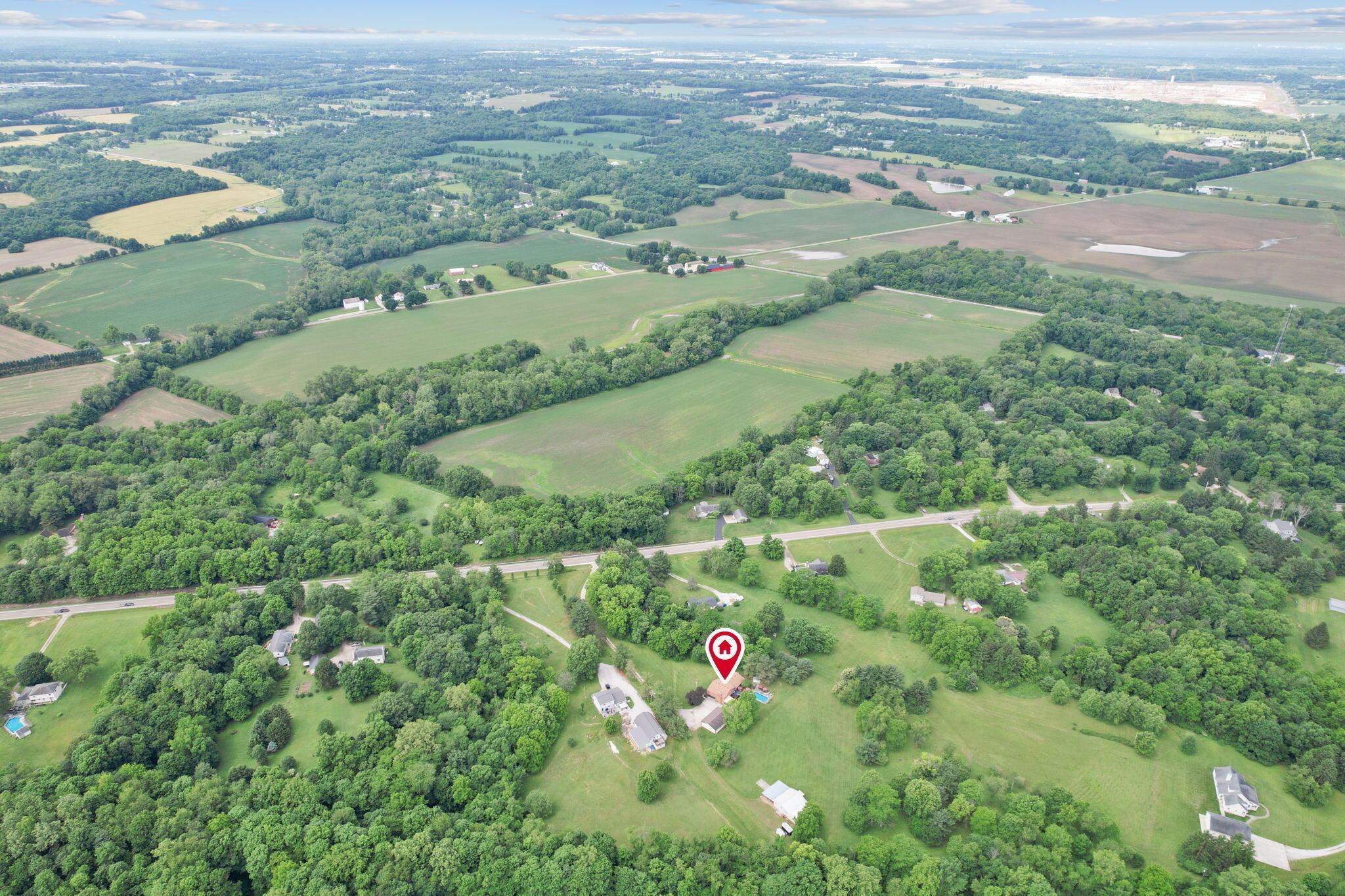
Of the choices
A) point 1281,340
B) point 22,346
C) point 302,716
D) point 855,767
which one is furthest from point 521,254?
point 1281,340

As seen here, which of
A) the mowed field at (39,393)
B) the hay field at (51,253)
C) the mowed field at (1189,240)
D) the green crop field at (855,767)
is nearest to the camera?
the green crop field at (855,767)

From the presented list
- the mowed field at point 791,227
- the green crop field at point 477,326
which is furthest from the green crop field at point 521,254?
the green crop field at point 477,326

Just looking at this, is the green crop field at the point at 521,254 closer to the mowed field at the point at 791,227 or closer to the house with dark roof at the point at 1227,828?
the mowed field at the point at 791,227

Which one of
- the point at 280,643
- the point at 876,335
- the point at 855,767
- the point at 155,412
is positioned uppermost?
the point at 876,335

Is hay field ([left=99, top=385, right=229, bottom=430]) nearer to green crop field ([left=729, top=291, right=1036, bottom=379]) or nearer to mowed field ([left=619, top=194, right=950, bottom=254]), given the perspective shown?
green crop field ([left=729, top=291, right=1036, bottom=379])

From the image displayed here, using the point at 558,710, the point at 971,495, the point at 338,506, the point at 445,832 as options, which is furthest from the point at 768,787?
the point at 338,506

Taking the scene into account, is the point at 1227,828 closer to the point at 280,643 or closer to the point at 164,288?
the point at 280,643
